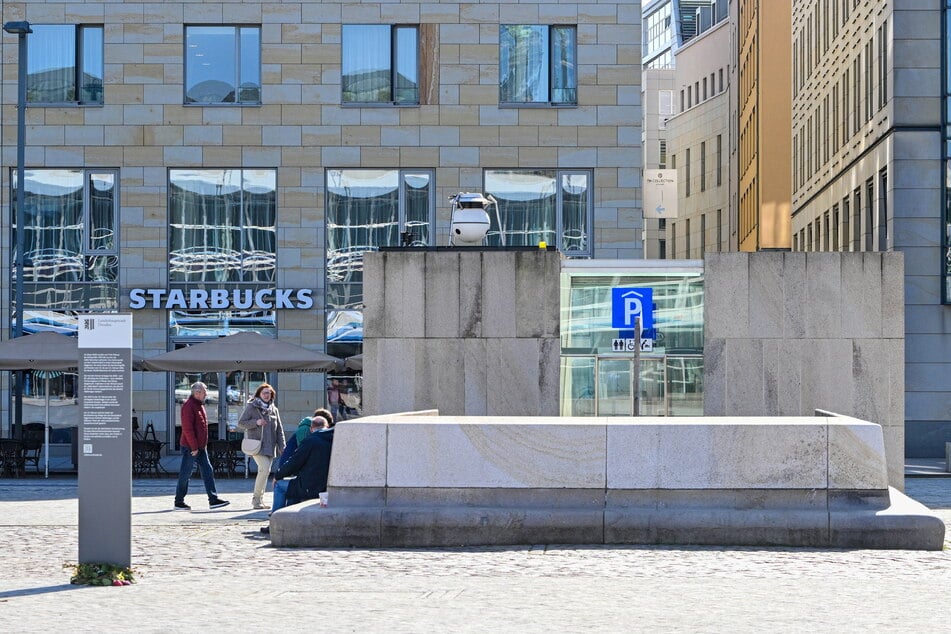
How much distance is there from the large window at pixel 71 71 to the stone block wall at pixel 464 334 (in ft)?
50.6

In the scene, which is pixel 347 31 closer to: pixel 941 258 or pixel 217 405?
pixel 217 405

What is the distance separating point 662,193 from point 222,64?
19042 mm

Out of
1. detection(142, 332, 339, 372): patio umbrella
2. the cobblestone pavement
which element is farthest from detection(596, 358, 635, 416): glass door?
detection(142, 332, 339, 372): patio umbrella


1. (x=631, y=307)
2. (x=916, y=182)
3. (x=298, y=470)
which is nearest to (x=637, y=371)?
(x=631, y=307)

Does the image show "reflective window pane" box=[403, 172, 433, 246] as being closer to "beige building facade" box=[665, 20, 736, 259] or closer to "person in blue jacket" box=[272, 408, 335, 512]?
"person in blue jacket" box=[272, 408, 335, 512]

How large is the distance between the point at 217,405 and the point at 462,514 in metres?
20.6

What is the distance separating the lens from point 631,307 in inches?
917

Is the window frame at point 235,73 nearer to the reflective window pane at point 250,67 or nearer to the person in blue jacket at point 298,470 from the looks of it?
the reflective window pane at point 250,67

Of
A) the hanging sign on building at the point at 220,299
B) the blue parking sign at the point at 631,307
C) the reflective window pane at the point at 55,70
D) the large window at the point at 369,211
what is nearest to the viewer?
the blue parking sign at the point at 631,307

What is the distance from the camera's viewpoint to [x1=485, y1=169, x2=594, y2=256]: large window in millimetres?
35906

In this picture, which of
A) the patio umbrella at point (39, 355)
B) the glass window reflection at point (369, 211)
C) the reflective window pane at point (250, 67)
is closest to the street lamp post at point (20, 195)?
the patio umbrella at point (39, 355)

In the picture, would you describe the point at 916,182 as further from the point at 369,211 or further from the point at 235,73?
the point at 235,73

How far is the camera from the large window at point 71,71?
118 ft

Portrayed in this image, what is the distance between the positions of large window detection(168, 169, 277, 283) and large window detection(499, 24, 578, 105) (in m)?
5.31
